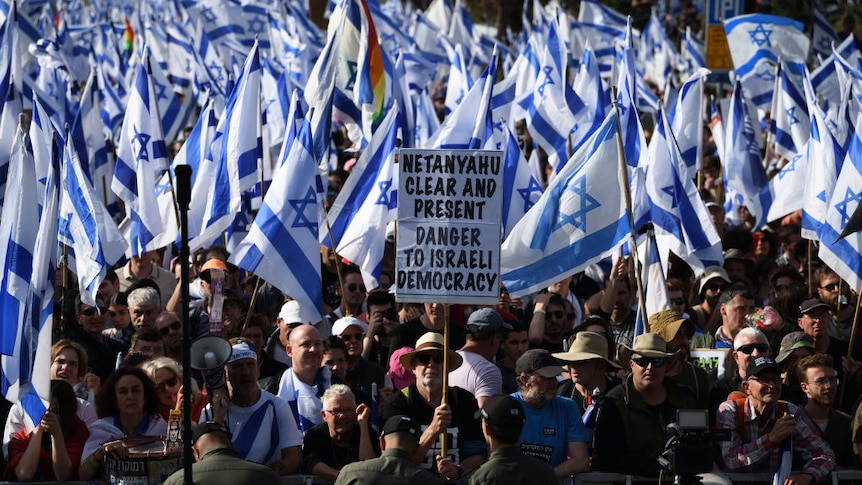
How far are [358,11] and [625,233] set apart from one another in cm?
640

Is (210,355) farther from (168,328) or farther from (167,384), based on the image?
(168,328)

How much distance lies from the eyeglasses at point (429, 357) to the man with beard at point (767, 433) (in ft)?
5.12

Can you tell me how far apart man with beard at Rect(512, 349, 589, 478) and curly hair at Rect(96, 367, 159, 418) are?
6.42ft

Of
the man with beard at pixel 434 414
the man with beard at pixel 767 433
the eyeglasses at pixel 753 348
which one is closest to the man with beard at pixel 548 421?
the man with beard at pixel 434 414

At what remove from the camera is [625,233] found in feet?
34.2

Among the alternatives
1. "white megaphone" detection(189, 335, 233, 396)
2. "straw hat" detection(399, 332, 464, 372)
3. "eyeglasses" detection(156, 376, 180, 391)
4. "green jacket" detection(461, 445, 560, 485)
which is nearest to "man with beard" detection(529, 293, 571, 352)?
"straw hat" detection(399, 332, 464, 372)

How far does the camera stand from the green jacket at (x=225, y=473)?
22.3ft

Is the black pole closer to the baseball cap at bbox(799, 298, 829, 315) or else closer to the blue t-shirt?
the blue t-shirt

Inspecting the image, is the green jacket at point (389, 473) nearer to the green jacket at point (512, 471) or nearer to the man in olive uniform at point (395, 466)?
the man in olive uniform at point (395, 466)

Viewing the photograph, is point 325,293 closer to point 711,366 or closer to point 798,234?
point 711,366

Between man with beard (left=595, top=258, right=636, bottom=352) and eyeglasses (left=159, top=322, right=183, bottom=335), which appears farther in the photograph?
man with beard (left=595, top=258, right=636, bottom=352)

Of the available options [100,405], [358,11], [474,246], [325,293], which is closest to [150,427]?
[100,405]

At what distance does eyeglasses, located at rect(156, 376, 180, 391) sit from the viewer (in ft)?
27.9

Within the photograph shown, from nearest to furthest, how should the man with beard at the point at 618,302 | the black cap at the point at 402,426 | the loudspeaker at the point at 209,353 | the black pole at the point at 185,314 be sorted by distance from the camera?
the black pole at the point at 185,314 → the black cap at the point at 402,426 → the loudspeaker at the point at 209,353 → the man with beard at the point at 618,302
